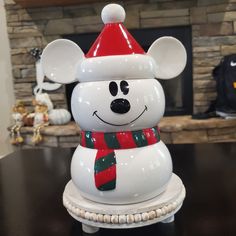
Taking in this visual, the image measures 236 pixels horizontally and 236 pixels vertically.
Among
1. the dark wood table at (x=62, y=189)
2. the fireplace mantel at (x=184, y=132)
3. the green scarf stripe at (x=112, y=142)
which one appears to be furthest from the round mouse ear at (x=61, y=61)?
the fireplace mantel at (x=184, y=132)

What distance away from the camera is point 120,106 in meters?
0.44

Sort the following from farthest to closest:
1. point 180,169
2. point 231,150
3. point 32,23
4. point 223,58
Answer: point 32,23
point 223,58
point 231,150
point 180,169

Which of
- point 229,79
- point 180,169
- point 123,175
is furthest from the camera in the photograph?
point 229,79

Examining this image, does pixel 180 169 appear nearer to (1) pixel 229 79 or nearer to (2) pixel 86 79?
(2) pixel 86 79

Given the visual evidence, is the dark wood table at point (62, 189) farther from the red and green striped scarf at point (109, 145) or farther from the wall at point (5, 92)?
the wall at point (5, 92)

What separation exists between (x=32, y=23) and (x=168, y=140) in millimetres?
1203

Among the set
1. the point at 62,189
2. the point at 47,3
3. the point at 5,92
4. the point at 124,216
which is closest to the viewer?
the point at 124,216

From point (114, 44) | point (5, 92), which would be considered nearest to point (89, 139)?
point (114, 44)

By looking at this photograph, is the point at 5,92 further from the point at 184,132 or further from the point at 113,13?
the point at 113,13

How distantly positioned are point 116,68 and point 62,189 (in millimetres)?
322

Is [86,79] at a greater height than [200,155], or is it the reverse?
[86,79]

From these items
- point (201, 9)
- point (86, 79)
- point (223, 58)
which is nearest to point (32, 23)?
point (201, 9)

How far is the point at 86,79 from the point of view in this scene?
18.4 inches

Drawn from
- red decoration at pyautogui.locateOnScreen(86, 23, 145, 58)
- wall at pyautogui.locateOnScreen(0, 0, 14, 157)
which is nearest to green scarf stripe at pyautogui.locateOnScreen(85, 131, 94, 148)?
red decoration at pyautogui.locateOnScreen(86, 23, 145, 58)
